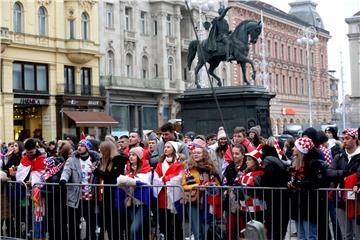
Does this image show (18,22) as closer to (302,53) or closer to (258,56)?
(258,56)

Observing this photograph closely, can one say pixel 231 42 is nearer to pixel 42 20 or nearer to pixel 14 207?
pixel 14 207

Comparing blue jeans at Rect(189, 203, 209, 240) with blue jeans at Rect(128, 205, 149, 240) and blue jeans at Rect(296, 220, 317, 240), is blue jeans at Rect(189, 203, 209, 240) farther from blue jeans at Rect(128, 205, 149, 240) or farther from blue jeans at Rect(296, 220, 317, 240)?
blue jeans at Rect(296, 220, 317, 240)

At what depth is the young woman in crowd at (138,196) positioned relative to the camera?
928 centimetres

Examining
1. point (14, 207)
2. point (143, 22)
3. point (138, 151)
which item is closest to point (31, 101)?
point (143, 22)

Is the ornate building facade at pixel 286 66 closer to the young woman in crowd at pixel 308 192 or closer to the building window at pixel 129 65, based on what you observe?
the building window at pixel 129 65

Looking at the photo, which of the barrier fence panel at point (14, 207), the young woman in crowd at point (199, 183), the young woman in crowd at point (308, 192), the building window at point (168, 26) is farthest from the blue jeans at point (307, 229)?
the building window at point (168, 26)

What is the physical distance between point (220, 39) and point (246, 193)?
16.1 meters

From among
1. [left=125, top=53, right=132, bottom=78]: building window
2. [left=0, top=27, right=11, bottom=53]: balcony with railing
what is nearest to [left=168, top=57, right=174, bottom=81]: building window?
[left=125, top=53, right=132, bottom=78]: building window

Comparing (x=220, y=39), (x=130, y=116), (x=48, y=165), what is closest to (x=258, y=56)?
(x=130, y=116)

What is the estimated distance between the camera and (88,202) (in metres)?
9.80

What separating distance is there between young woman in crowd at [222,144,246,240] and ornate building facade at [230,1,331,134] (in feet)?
172

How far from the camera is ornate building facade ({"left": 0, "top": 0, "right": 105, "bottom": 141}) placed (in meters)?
38.9

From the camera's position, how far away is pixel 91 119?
43.2 meters

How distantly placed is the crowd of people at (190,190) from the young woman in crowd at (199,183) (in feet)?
0.04
